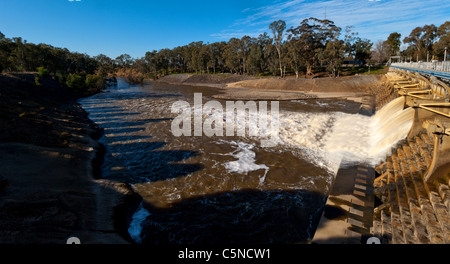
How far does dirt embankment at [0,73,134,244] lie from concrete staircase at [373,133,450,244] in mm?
7828

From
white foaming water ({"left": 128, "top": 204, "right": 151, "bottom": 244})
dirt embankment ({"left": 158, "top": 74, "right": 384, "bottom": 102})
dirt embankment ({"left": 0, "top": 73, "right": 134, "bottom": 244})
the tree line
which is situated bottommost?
white foaming water ({"left": 128, "top": 204, "right": 151, "bottom": 244})

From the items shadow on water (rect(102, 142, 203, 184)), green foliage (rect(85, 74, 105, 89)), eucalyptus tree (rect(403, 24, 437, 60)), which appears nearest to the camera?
shadow on water (rect(102, 142, 203, 184))

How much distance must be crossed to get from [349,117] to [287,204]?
16894 mm

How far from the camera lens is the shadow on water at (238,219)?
7.04 metres

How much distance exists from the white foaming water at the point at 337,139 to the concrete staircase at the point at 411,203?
1892mm

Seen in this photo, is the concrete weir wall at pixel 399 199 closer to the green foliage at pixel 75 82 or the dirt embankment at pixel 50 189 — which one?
the dirt embankment at pixel 50 189

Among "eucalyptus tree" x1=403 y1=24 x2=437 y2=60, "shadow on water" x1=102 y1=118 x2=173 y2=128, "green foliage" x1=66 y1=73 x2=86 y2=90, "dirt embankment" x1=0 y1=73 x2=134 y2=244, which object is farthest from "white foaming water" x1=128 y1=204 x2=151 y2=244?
"eucalyptus tree" x1=403 y1=24 x2=437 y2=60

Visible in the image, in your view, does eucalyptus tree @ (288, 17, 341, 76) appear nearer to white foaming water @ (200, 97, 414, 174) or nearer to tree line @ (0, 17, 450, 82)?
tree line @ (0, 17, 450, 82)

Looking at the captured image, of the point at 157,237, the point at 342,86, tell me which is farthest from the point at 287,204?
the point at 342,86

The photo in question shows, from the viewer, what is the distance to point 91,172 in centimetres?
1039

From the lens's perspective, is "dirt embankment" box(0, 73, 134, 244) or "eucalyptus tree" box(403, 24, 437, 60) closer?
"dirt embankment" box(0, 73, 134, 244)

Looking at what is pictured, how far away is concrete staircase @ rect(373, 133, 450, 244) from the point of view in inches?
211

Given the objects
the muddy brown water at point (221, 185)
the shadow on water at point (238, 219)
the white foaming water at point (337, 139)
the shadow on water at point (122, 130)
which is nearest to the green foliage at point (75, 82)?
the shadow on water at point (122, 130)
